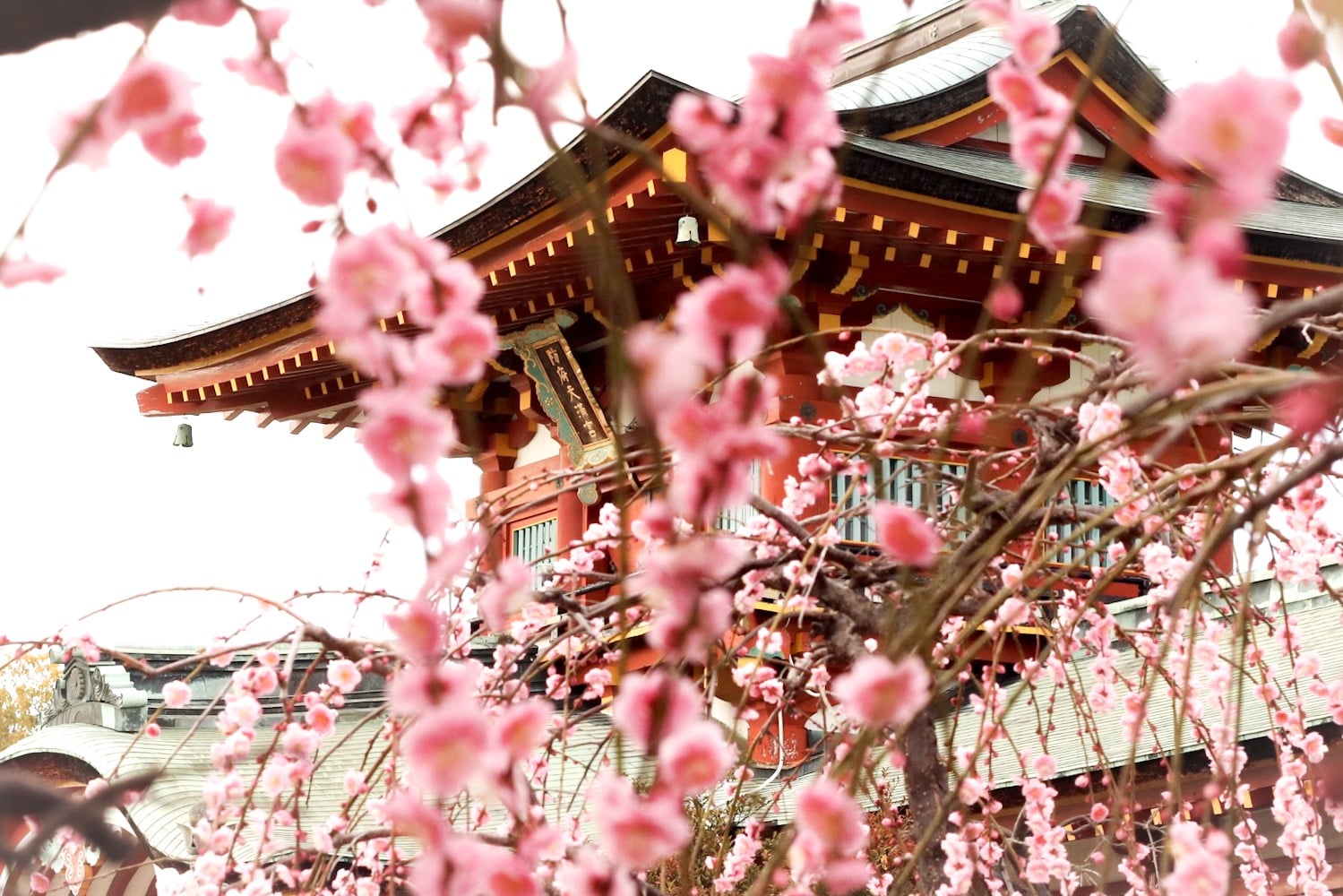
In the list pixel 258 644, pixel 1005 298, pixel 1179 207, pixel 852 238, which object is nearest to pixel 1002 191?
pixel 852 238

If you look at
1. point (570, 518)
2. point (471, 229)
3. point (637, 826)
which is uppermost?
point (471, 229)

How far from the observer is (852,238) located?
5.14 m

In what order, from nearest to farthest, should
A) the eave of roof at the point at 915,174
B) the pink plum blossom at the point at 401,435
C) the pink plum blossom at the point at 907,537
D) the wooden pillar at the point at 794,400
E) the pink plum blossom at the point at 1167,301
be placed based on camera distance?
the pink plum blossom at the point at 1167,301 < the pink plum blossom at the point at 401,435 < the pink plum blossom at the point at 907,537 < the eave of roof at the point at 915,174 < the wooden pillar at the point at 794,400

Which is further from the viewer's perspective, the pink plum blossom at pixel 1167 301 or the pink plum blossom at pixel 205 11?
the pink plum blossom at pixel 205 11

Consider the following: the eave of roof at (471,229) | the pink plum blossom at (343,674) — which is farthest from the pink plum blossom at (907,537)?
the eave of roof at (471,229)

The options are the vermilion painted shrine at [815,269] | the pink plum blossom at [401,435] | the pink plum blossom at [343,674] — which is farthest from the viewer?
the vermilion painted shrine at [815,269]

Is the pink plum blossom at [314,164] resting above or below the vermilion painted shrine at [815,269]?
below

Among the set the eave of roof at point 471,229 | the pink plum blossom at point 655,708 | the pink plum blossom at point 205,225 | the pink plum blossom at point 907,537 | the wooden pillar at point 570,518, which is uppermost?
the eave of roof at point 471,229

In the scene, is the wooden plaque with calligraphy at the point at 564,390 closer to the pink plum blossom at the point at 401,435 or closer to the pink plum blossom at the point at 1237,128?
the pink plum blossom at the point at 401,435

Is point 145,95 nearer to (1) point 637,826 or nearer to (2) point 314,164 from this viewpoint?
(2) point 314,164

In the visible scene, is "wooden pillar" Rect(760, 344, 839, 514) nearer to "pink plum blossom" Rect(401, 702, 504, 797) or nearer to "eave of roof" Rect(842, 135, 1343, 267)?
"eave of roof" Rect(842, 135, 1343, 267)

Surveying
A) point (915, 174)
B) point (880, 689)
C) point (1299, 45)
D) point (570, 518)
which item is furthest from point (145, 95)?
point (570, 518)

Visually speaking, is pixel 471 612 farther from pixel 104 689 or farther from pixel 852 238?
pixel 104 689

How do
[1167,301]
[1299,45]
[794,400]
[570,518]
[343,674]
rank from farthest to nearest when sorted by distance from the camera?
[570,518]
[794,400]
[343,674]
[1299,45]
[1167,301]
